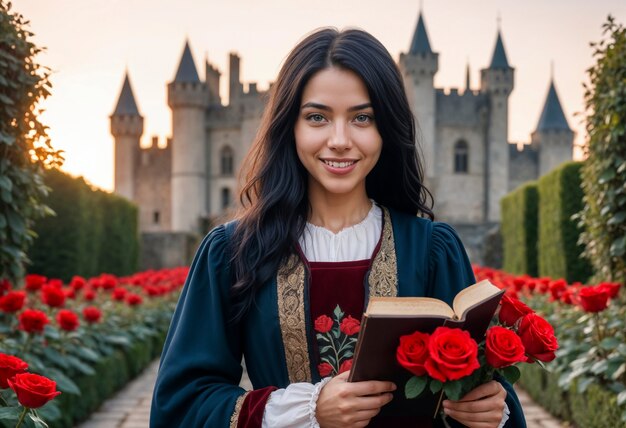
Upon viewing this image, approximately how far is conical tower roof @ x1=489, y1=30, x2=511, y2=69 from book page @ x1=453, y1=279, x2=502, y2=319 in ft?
127

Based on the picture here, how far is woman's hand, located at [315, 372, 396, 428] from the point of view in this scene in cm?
141

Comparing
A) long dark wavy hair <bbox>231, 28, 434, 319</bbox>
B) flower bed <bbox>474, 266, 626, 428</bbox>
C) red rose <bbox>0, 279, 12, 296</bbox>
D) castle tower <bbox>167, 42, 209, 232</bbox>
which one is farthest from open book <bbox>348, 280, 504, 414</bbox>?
castle tower <bbox>167, 42, 209, 232</bbox>

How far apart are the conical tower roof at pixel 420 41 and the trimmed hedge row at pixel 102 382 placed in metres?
31.7

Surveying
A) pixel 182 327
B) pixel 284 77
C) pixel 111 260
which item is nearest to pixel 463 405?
pixel 182 327

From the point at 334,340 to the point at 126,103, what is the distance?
137 feet

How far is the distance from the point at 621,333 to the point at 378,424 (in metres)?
2.60

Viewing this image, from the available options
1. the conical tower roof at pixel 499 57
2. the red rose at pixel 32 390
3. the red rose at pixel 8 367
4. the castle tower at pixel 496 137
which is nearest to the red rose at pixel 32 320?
the red rose at pixel 8 367

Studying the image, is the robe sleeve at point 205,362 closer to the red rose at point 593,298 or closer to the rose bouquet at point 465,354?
the rose bouquet at point 465,354

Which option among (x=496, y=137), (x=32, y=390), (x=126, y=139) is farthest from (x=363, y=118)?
(x=126, y=139)

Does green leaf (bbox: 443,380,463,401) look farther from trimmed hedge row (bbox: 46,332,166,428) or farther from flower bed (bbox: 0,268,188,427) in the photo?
trimmed hedge row (bbox: 46,332,166,428)

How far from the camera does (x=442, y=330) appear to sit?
1299 millimetres

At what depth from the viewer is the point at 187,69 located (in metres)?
40.2

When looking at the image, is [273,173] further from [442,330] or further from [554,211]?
[554,211]

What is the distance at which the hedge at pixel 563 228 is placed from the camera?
393 inches
